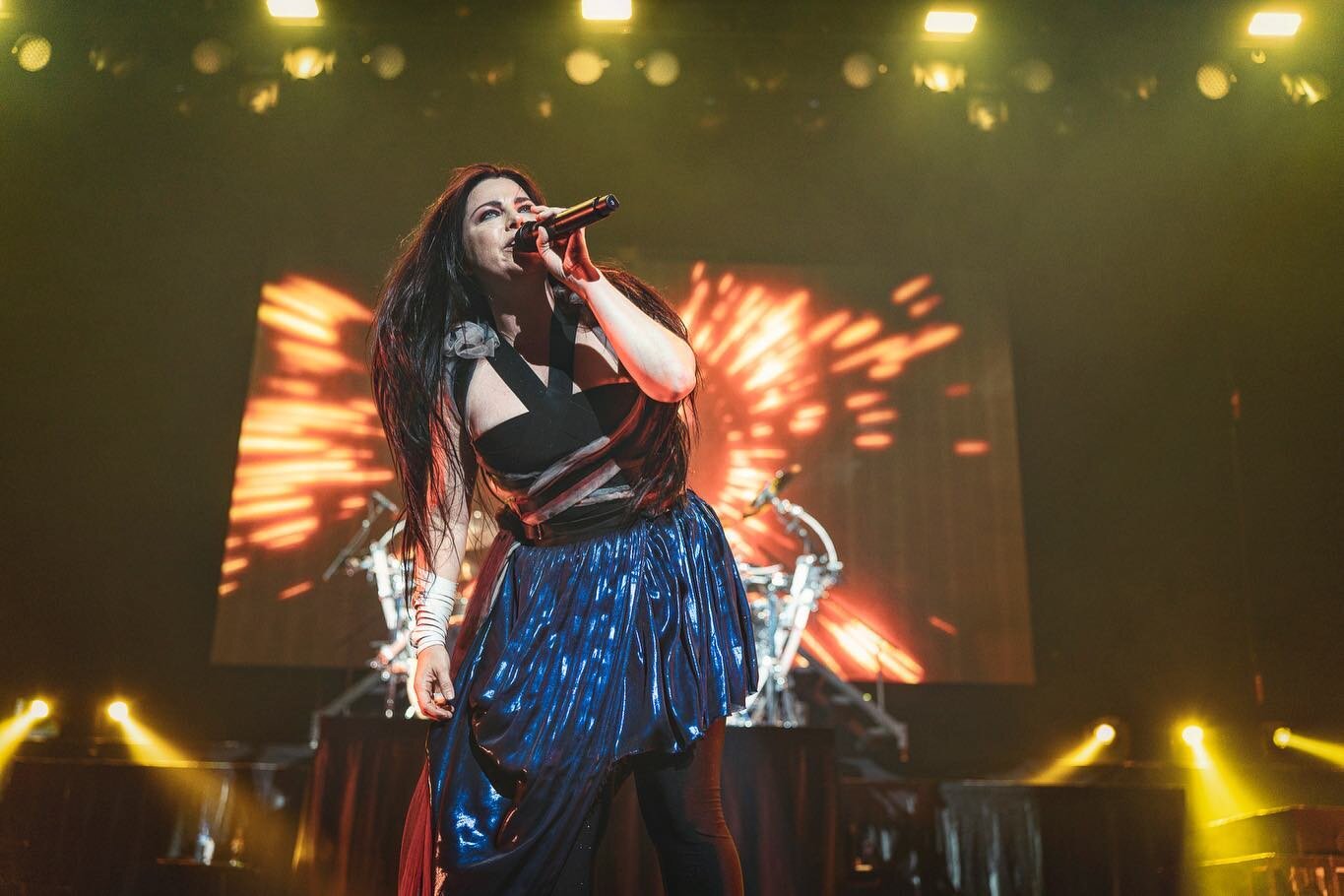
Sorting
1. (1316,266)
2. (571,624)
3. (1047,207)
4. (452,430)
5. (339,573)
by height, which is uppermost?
(1047,207)

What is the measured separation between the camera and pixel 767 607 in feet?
13.2

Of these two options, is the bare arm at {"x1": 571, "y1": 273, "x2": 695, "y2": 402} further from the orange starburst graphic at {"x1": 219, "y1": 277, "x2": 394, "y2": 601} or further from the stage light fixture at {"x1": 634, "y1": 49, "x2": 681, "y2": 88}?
the stage light fixture at {"x1": 634, "y1": 49, "x2": 681, "y2": 88}

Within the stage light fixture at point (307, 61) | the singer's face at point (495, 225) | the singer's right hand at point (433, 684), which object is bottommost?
the singer's right hand at point (433, 684)

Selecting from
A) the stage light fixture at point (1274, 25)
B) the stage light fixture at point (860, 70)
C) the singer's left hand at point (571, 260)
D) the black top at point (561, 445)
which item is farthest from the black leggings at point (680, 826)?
the stage light fixture at point (1274, 25)

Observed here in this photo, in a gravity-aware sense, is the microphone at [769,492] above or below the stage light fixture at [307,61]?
below

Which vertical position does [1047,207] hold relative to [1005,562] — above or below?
above

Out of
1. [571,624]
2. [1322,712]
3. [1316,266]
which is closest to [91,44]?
[571,624]

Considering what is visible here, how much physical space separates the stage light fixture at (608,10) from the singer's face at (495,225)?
9.96ft

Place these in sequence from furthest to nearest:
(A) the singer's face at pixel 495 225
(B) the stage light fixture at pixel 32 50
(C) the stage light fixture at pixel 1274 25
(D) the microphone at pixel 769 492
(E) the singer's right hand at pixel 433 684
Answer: (B) the stage light fixture at pixel 32 50, (C) the stage light fixture at pixel 1274 25, (D) the microphone at pixel 769 492, (A) the singer's face at pixel 495 225, (E) the singer's right hand at pixel 433 684

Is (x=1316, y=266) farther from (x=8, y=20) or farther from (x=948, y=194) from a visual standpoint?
(x=8, y=20)

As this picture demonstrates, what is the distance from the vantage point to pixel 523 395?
150 cm

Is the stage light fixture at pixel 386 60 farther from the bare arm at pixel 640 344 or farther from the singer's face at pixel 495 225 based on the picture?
the bare arm at pixel 640 344

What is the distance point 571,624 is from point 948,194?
417 centimetres

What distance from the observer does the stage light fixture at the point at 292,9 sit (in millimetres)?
4316
